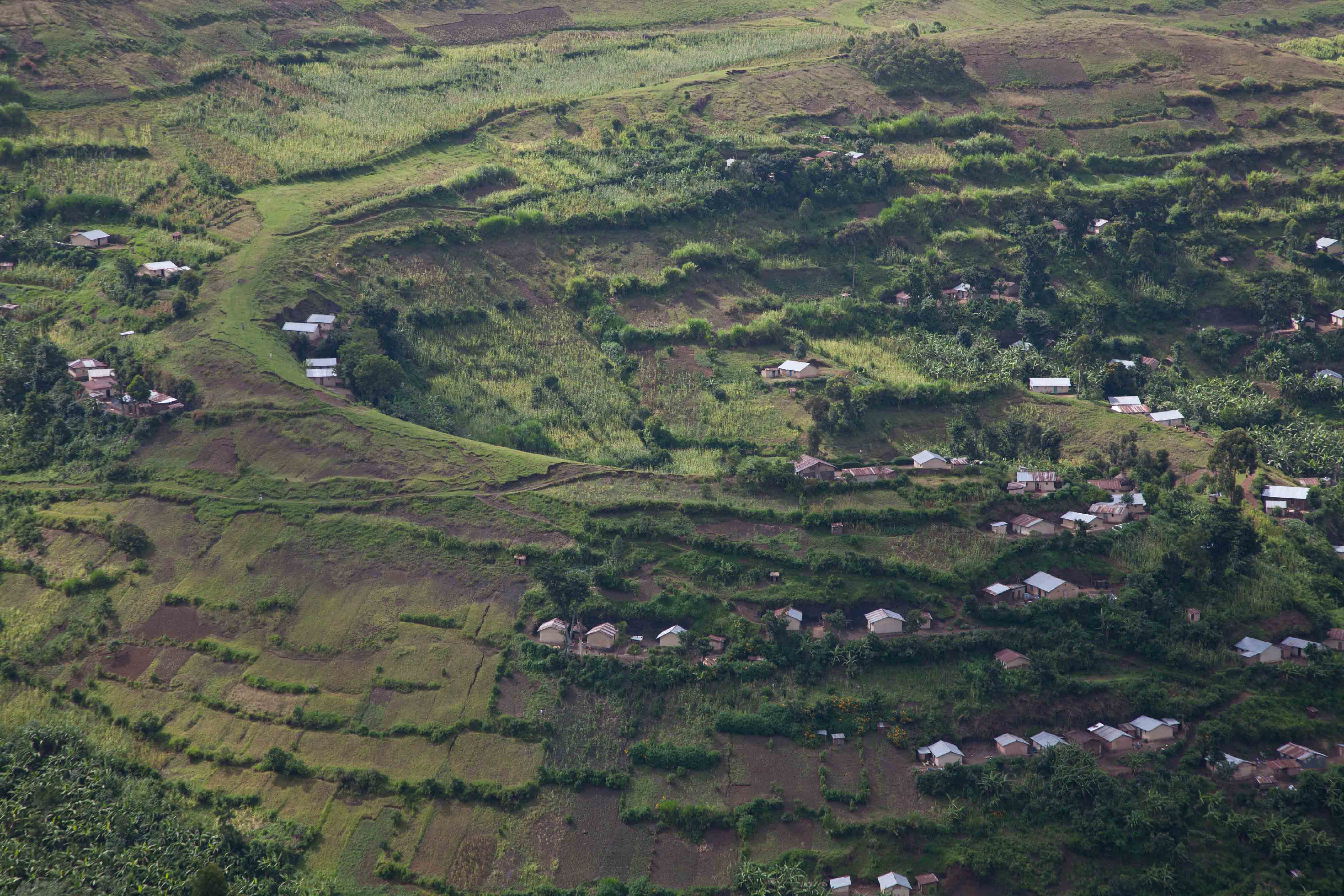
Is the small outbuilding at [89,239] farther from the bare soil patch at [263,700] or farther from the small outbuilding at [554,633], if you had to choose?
the small outbuilding at [554,633]

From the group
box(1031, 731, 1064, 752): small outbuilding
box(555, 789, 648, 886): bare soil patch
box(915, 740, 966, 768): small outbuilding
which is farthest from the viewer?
box(1031, 731, 1064, 752): small outbuilding

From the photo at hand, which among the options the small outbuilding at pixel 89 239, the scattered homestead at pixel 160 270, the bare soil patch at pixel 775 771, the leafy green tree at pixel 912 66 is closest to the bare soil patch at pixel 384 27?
the small outbuilding at pixel 89 239

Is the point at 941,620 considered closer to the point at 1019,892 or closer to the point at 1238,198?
the point at 1019,892

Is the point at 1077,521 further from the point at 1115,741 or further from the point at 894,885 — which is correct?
the point at 894,885

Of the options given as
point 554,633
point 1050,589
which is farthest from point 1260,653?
point 554,633

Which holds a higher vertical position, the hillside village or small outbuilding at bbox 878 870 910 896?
the hillside village

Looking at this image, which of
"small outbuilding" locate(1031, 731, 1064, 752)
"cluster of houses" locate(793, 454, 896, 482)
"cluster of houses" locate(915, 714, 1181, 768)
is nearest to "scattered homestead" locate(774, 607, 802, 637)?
"cluster of houses" locate(915, 714, 1181, 768)

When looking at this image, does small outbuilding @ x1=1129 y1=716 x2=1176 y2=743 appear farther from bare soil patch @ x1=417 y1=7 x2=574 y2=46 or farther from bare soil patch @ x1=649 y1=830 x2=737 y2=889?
bare soil patch @ x1=417 y1=7 x2=574 y2=46

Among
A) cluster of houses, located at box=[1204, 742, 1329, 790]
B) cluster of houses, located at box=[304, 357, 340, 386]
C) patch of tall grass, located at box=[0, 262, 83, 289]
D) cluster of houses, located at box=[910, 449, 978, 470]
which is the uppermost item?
patch of tall grass, located at box=[0, 262, 83, 289]
